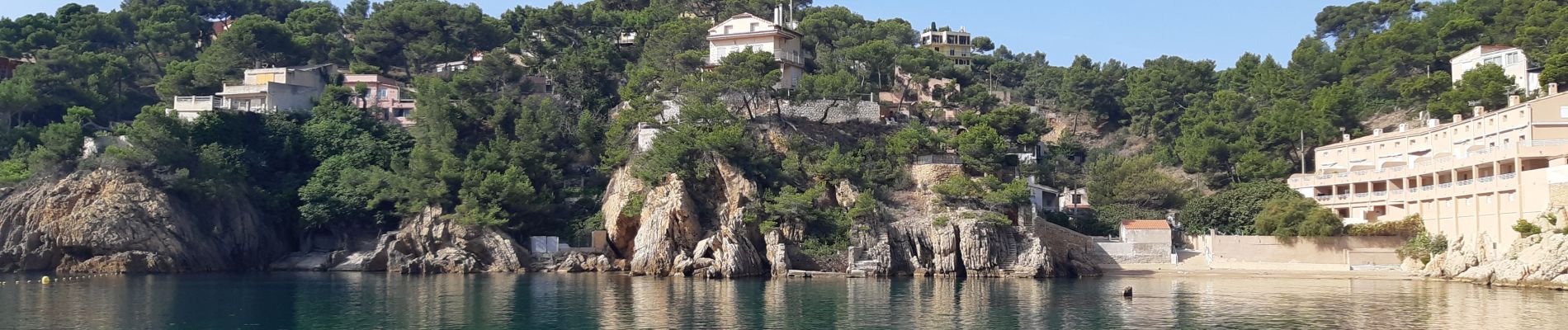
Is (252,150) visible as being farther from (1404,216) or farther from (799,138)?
(1404,216)

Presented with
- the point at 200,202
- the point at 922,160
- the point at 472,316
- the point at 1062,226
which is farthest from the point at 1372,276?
the point at 200,202

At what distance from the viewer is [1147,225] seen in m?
58.4

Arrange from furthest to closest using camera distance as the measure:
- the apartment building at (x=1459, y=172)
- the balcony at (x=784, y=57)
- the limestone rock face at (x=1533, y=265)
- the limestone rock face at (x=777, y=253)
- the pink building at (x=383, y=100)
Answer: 1. the pink building at (x=383, y=100)
2. the balcony at (x=784, y=57)
3. the limestone rock face at (x=777, y=253)
4. the apartment building at (x=1459, y=172)
5. the limestone rock face at (x=1533, y=265)

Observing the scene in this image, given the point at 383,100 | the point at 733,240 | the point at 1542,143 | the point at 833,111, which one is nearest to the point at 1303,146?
the point at 1542,143

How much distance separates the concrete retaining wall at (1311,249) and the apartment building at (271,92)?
1810 inches

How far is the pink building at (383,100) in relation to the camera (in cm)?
7144

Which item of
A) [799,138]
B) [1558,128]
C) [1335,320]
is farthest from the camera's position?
[799,138]

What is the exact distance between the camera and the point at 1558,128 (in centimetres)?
5297

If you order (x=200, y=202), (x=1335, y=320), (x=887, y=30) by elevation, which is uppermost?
(x=887, y=30)

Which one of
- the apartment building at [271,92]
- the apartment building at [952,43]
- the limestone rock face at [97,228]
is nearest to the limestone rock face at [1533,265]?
the limestone rock face at [97,228]

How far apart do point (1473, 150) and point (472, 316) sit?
41.2 metres

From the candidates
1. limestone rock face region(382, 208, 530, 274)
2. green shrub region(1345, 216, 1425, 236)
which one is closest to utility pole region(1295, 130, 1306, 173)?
green shrub region(1345, 216, 1425, 236)

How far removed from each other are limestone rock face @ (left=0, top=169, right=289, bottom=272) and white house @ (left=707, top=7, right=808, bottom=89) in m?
25.7

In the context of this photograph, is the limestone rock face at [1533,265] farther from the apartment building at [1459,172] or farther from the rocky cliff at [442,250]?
the rocky cliff at [442,250]
